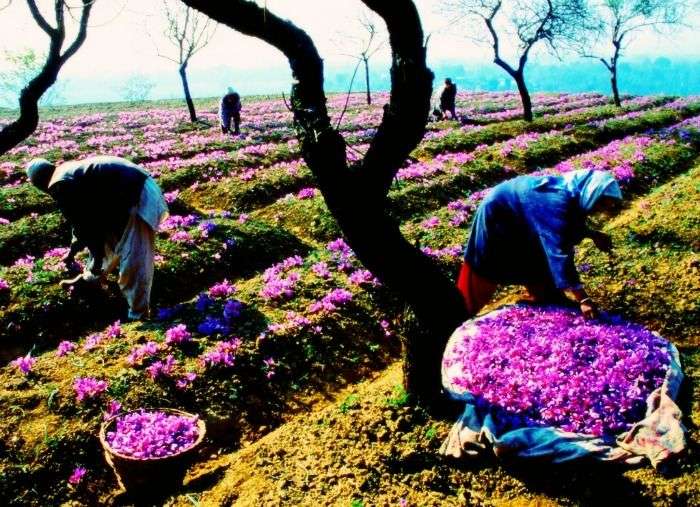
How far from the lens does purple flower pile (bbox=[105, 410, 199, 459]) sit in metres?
4.59

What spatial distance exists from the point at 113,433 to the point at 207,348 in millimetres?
2312

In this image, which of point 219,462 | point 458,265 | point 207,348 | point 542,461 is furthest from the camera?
point 458,265

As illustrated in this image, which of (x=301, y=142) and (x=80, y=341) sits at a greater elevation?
(x=301, y=142)

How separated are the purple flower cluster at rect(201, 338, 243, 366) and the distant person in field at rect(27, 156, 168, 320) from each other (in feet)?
6.04

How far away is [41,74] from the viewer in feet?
27.1

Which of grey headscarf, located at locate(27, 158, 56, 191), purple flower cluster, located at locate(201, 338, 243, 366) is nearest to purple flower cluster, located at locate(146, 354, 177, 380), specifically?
purple flower cluster, located at locate(201, 338, 243, 366)

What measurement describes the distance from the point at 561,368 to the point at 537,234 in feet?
5.09

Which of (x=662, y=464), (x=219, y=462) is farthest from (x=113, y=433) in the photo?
(x=662, y=464)

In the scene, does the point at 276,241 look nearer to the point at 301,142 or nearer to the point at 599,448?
the point at 301,142

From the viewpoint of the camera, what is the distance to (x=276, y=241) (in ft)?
37.7

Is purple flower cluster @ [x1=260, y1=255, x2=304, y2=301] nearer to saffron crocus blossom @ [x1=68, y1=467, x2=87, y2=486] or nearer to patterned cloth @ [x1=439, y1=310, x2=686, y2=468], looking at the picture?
saffron crocus blossom @ [x1=68, y1=467, x2=87, y2=486]

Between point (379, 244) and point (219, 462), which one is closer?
point (379, 244)

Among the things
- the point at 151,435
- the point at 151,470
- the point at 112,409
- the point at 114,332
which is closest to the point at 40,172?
the point at 114,332

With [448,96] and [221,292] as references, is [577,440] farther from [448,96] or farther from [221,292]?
[448,96]
